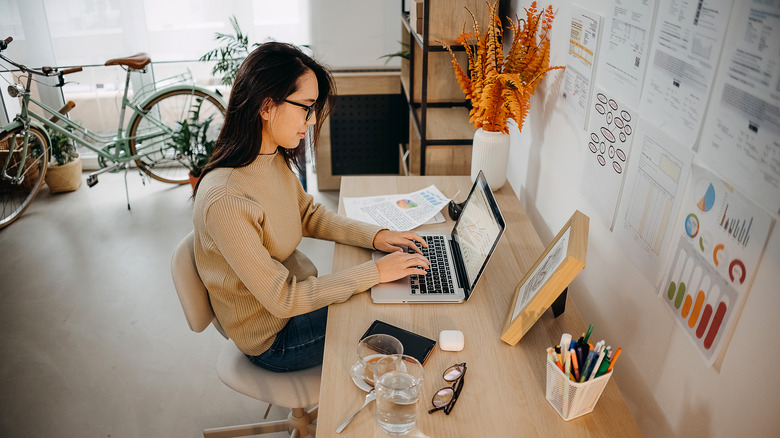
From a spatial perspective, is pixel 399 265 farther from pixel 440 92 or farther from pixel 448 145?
pixel 440 92

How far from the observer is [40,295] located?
2.66 metres

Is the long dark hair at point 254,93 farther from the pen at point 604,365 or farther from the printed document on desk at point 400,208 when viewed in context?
the pen at point 604,365

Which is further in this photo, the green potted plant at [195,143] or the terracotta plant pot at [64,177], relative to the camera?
the terracotta plant pot at [64,177]

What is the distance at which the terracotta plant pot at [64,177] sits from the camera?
11.7 feet

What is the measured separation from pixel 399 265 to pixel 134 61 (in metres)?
2.57

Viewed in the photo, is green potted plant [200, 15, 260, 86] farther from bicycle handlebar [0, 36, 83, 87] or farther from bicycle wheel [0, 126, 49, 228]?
bicycle wheel [0, 126, 49, 228]

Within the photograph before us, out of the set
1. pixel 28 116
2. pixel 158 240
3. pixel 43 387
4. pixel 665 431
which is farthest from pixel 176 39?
pixel 665 431

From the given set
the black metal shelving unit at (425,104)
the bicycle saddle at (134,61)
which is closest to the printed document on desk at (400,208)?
the black metal shelving unit at (425,104)

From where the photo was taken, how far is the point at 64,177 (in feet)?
11.8

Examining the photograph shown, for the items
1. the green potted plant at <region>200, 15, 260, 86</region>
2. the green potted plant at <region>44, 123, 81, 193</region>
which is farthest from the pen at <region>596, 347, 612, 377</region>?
the green potted plant at <region>44, 123, 81, 193</region>

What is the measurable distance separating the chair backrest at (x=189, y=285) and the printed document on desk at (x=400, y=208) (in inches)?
21.2

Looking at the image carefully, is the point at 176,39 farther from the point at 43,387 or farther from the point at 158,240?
the point at 43,387

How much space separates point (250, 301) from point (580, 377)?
0.81m

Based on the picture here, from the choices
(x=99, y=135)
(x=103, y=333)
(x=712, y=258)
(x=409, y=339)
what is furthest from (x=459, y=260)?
(x=99, y=135)
